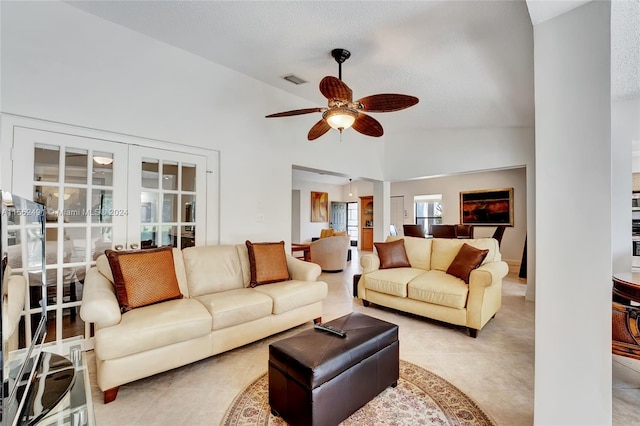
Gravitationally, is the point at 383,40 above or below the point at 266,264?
above

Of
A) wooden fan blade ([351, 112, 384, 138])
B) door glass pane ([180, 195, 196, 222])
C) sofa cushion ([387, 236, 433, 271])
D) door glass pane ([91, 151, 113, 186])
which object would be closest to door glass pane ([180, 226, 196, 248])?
door glass pane ([180, 195, 196, 222])

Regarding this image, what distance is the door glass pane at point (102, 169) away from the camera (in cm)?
273

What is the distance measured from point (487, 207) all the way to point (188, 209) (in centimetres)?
674

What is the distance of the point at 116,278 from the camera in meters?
2.22

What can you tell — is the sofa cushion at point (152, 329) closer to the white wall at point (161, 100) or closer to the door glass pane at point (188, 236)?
the door glass pane at point (188, 236)

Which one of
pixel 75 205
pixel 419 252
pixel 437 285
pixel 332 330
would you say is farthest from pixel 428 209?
pixel 75 205

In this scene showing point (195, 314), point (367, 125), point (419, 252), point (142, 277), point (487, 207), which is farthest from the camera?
point (487, 207)

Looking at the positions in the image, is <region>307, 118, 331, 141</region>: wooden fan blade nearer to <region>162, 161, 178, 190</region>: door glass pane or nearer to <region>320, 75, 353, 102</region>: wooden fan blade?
<region>320, 75, 353, 102</region>: wooden fan blade

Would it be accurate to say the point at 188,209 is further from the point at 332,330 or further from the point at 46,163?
the point at 332,330

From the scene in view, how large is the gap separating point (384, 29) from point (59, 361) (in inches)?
131

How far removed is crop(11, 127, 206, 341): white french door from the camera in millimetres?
2459

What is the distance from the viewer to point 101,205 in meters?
2.76

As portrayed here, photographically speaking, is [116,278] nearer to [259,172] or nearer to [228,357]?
[228,357]

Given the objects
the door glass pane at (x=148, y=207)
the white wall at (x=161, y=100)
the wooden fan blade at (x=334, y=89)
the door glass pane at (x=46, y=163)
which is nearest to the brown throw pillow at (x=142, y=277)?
the door glass pane at (x=148, y=207)
